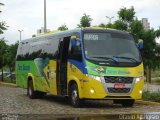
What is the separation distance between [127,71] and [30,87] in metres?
7.70

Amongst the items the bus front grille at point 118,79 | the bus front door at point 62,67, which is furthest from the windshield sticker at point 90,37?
the bus front grille at point 118,79

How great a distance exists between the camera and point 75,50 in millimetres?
18766

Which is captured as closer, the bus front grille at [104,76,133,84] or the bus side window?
the bus front grille at [104,76,133,84]

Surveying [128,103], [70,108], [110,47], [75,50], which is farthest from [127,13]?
[70,108]

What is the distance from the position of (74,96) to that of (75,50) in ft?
5.64

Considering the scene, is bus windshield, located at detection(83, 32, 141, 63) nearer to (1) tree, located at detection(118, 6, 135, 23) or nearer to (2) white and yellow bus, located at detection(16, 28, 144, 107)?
(2) white and yellow bus, located at detection(16, 28, 144, 107)

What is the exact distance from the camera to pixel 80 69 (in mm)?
18125

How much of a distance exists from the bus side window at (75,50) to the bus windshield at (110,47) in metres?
0.27

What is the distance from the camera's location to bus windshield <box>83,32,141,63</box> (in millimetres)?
18219

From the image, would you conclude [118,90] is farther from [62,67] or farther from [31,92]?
[31,92]

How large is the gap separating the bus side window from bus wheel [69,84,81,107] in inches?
42.7

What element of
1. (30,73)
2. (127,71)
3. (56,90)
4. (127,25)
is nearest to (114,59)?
(127,71)

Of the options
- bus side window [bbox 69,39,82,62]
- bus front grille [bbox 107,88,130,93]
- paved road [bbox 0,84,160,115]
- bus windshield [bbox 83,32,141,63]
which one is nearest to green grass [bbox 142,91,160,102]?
paved road [bbox 0,84,160,115]

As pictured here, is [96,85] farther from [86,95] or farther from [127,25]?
[127,25]
